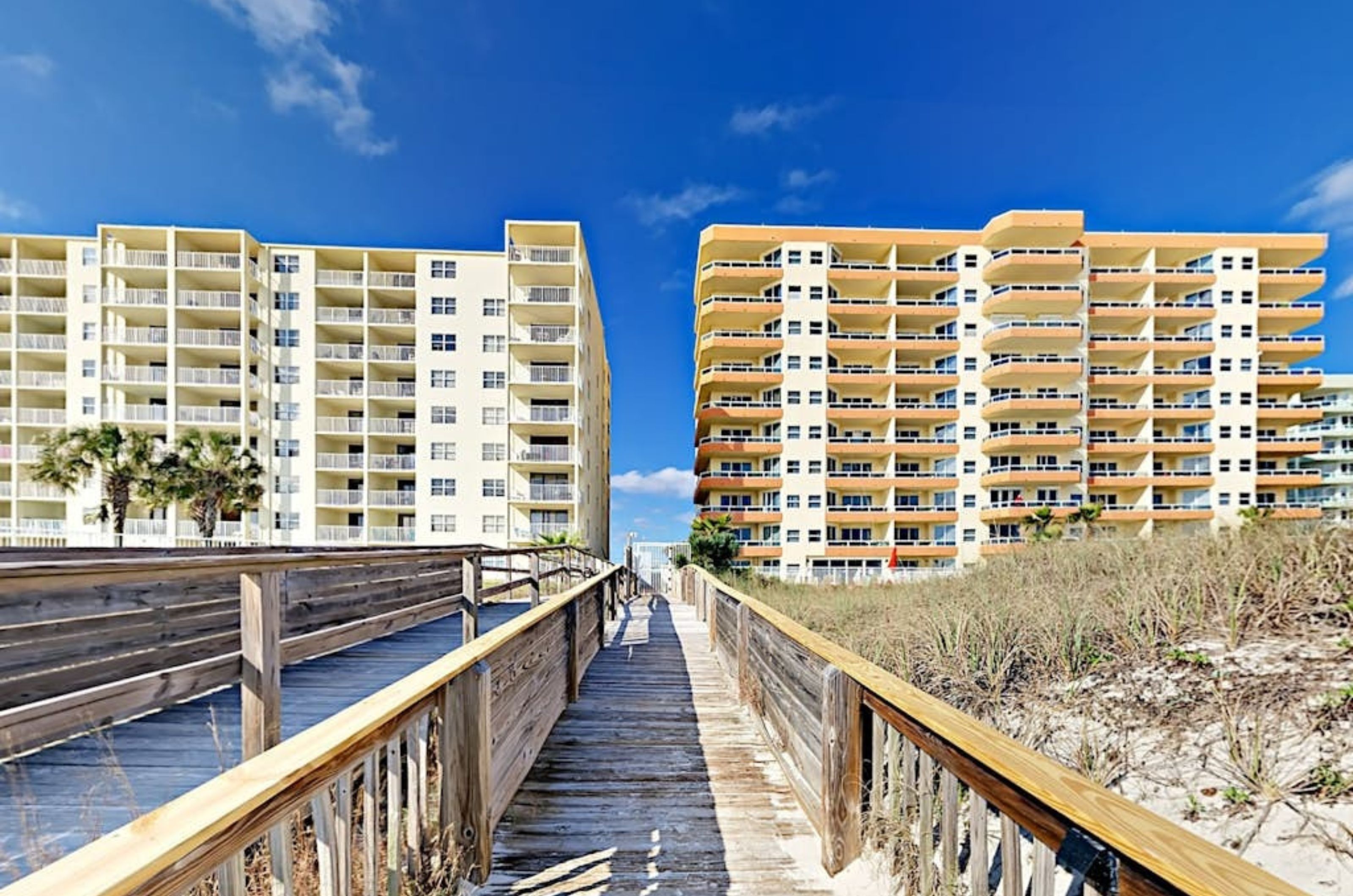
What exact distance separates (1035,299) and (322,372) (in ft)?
124

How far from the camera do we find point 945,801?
194 cm

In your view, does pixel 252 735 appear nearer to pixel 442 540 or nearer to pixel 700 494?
pixel 442 540

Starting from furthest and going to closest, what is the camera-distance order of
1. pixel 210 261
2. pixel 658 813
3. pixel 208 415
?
pixel 210 261 < pixel 208 415 < pixel 658 813

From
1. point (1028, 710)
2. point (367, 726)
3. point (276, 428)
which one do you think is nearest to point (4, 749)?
point (367, 726)

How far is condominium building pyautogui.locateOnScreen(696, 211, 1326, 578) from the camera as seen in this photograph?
28.4 meters

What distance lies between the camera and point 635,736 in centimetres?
460

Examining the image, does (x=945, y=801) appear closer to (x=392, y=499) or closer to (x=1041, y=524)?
(x=392, y=499)

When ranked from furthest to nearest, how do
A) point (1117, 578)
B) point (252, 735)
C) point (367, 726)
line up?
point (1117, 578)
point (252, 735)
point (367, 726)

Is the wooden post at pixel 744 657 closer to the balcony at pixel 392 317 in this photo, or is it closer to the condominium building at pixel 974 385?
the condominium building at pixel 974 385

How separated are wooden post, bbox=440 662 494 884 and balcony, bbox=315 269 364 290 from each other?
2918cm

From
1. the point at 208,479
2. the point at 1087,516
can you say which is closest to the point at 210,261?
the point at 208,479

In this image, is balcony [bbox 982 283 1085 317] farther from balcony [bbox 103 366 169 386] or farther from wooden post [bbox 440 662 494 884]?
balcony [bbox 103 366 169 386]

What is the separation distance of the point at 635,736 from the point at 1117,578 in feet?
17.0

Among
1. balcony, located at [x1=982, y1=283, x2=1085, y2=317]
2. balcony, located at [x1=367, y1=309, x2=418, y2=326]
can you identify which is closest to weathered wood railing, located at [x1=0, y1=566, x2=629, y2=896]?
balcony, located at [x1=367, y1=309, x2=418, y2=326]
